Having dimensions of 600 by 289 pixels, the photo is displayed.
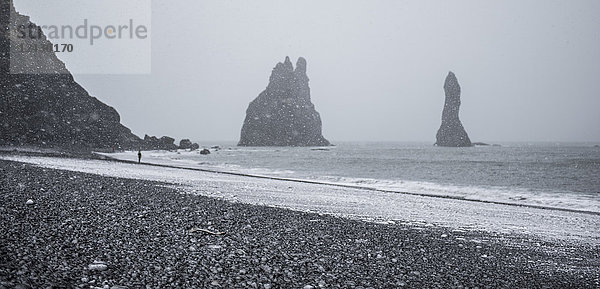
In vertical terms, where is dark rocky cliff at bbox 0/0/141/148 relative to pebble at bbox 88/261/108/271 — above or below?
above

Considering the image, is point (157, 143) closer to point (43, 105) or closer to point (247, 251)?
point (43, 105)

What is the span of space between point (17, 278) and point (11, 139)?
245ft

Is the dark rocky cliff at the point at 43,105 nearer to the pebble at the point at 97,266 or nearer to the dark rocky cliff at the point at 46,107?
the dark rocky cliff at the point at 46,107

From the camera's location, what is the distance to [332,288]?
486cm

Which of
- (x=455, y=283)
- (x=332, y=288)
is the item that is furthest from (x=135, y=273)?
(x=455, y=283)

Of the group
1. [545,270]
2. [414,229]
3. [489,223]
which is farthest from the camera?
[489,223]

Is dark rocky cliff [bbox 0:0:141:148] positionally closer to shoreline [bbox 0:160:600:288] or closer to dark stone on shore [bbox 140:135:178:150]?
dark stone on shore [bbox 140:135:178:150]

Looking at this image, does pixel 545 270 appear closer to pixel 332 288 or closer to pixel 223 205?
pixel 332 288

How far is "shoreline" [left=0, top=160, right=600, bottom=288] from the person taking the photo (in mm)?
4809

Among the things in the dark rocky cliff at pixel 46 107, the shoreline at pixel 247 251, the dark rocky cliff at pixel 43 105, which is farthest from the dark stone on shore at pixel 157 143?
the shoreline at pixel 247 251

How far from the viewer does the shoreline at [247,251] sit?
15.8 ft

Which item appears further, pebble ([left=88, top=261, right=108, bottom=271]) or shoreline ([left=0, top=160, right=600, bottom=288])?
shoreline ([left=0, top=160, right=600, bottom=288])

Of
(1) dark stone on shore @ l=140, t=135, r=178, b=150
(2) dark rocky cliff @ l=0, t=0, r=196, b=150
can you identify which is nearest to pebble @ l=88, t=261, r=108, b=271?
(2) dark rocky cliff @ l=0, t=0, r=196, b=150

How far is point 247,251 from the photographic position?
6293 mm
